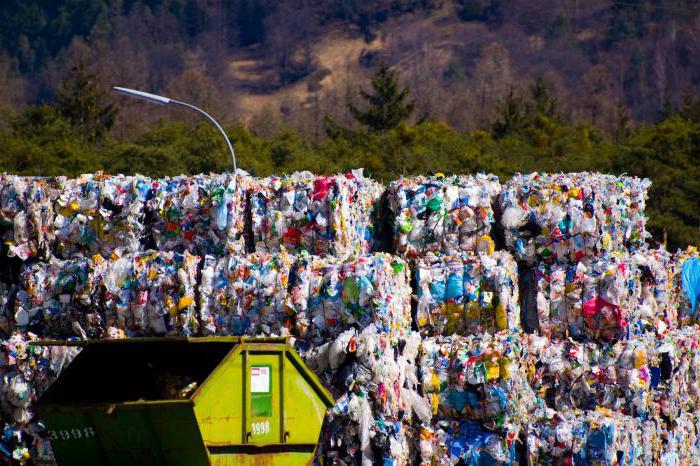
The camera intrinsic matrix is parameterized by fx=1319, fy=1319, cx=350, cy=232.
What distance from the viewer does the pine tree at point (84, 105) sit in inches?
2371

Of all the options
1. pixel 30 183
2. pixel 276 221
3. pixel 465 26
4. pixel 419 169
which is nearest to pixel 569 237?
pixel 276 221

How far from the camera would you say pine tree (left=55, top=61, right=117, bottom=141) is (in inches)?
2371

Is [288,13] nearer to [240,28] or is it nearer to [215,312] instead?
[240,28]

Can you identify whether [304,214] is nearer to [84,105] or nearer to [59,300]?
[59,300]

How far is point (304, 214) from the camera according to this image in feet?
52.0

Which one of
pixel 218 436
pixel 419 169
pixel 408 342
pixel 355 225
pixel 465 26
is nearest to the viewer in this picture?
pixel 218 436

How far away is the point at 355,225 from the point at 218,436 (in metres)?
4.22

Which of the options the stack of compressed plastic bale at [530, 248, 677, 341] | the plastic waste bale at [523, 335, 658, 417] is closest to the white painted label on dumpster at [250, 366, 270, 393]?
the plastic waste bale at [523, 335, 658, 417]

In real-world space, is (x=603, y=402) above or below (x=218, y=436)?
below

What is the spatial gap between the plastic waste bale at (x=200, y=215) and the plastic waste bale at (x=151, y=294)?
0.32 meters

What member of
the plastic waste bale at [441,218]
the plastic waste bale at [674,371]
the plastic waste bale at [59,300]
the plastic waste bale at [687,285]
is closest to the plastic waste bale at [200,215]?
the plastic waste bale at [59,300]

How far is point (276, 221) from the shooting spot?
1590cm

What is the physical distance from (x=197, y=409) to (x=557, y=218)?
5.69 metres

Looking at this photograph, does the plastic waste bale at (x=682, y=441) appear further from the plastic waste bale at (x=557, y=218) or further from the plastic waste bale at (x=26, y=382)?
the plastic waste bale at (x=26, y=382)
